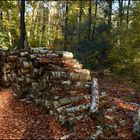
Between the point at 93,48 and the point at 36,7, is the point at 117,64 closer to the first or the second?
the point at 93,48

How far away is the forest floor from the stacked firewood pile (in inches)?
15.7

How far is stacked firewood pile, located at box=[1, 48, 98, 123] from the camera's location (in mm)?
10727

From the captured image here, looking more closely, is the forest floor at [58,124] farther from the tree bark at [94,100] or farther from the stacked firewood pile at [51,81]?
the stacked firewood pile at [51,81]

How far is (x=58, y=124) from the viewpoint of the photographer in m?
10.0

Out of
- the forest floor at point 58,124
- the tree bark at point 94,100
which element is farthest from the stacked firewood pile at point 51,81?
the forest floor at point 58,124

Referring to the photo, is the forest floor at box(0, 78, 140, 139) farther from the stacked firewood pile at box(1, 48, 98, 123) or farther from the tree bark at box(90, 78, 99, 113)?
the stacked firewood pile at box(1, 48, 98, 123)

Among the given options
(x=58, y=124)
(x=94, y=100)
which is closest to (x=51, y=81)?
(x=94, y=100)

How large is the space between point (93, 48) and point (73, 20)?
74.8 feet

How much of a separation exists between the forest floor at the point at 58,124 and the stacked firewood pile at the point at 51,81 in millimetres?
400

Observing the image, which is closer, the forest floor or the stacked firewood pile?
the forest floor

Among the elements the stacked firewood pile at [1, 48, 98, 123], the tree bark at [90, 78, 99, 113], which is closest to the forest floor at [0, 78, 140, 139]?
the tree bark at [90, 78, 99, 113]

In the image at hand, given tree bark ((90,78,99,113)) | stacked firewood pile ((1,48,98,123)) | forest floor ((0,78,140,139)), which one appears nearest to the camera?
forest floor ((0,78,140,139))

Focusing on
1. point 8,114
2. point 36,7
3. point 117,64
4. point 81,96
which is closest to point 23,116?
point 8,114

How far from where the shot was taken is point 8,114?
11469 millimetres
